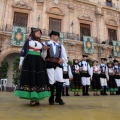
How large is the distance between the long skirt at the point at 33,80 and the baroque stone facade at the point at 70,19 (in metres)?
10.1

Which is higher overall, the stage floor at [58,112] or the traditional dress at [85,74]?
the traditional dress at [85,74]

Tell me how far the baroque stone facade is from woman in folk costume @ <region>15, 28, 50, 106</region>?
9.96 meters

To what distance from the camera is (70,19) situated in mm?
15117

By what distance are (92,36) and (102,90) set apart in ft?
30.2

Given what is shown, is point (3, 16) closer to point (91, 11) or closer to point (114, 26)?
point (91, 11)

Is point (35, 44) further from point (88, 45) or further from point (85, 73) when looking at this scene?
point (88, 45)

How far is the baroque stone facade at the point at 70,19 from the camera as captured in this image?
518 inches

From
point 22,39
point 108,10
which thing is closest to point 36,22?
point 22,39

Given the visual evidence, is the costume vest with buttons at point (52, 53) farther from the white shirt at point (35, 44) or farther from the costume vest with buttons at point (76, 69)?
the costume vest with buttons at point (76, 69)

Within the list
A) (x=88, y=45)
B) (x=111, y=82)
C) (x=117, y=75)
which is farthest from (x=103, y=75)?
(x=88, y=45)

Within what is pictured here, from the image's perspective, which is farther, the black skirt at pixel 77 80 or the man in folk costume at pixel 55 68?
the black skirt at pixel 77 80

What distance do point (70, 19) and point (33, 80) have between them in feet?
42.2

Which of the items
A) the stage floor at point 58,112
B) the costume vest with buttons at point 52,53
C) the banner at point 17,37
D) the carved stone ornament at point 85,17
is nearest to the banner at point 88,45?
the carved stone ornament at point 85,17

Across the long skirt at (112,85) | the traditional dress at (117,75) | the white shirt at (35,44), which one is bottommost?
the long skirt at (112,85)
